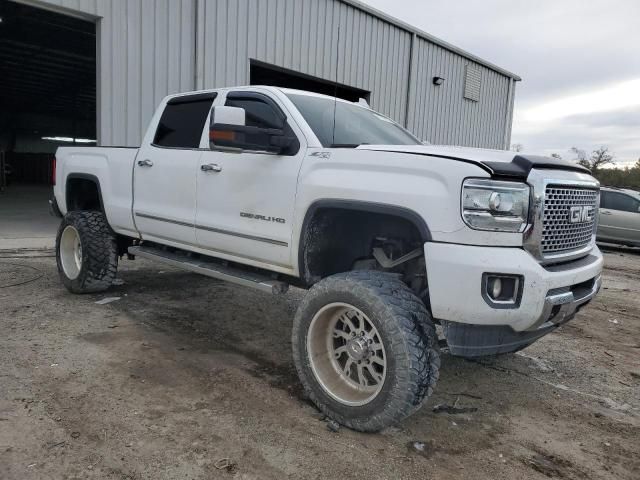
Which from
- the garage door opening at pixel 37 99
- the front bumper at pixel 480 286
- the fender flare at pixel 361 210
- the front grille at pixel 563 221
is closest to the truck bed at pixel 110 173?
the fender flare at pixel 361 210

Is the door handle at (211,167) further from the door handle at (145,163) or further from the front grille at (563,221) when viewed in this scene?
the front grille at (563,221)

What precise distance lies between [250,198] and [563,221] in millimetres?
2080

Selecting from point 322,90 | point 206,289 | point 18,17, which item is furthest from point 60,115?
point 206,289

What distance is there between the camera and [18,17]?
42.0 feet

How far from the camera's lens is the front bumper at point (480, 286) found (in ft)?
8.50

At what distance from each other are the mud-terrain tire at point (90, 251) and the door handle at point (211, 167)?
195 centimetres

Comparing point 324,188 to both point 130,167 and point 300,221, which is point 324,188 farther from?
point 130,167

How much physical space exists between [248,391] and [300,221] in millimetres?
1204

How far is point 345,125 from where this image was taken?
385cm

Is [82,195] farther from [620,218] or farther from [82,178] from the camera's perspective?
[620,218]

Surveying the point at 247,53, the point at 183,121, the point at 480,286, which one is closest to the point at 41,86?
the point at 247,53

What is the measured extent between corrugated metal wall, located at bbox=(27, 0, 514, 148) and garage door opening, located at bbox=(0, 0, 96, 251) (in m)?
2.24

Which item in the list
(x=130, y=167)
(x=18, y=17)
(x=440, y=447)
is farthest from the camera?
(x=18, y=17)

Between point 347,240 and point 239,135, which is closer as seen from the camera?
point 239,135
